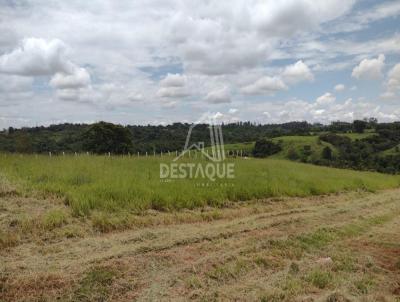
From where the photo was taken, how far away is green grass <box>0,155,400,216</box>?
851 cm

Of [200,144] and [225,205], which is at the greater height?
[200,144]

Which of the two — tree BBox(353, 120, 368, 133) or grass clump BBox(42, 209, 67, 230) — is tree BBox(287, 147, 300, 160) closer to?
tree BBox(353, 120, 368, 133)

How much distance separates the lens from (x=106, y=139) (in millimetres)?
37688

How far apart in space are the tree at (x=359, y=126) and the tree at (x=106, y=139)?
5829cm

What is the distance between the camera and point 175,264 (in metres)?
5.41

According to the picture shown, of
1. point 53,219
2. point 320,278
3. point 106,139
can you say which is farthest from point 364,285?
point 106,139

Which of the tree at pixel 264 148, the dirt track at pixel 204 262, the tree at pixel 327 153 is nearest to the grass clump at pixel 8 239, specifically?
the dirt track at pixel 204 262

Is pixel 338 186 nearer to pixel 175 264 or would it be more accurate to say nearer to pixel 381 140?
pixel 175 264

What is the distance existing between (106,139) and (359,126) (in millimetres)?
61982

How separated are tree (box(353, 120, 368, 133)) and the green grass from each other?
68.8m

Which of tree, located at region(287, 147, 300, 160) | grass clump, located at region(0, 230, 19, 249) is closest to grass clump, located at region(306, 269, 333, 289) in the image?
grass clump, located at region(0, 230, 19, 249)

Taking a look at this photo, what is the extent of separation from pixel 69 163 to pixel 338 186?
12.0 metres

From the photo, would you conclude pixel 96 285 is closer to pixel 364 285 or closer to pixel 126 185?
pixel 364 285

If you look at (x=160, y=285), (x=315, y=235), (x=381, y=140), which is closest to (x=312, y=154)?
(x=381, y=140)
